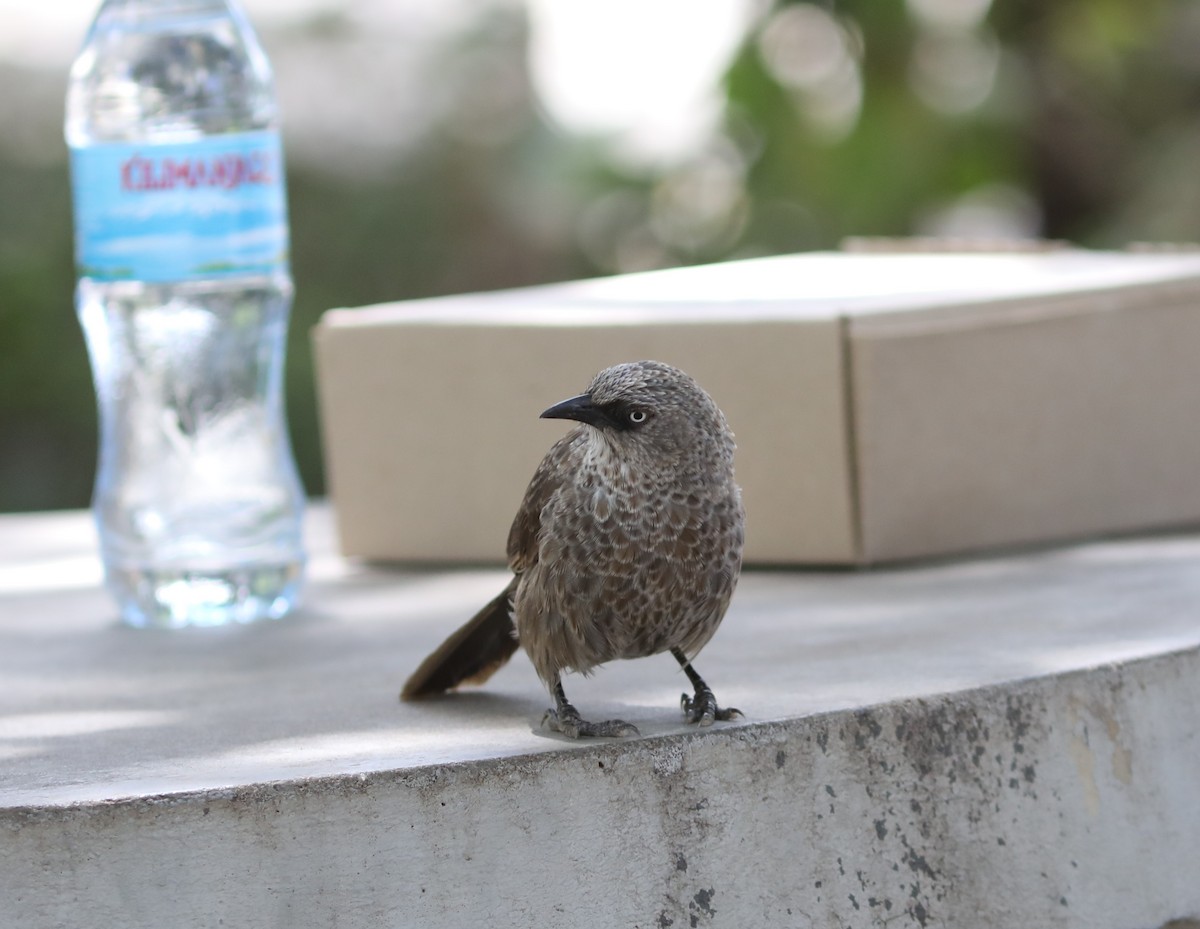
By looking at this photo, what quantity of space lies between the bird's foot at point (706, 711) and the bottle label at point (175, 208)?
55.7 inches

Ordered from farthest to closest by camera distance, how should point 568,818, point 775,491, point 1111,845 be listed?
point 775,491, point 1111,845, point 568,818

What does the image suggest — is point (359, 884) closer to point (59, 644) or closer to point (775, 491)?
point (59, 644)

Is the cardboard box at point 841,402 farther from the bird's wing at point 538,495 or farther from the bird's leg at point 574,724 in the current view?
the bird's leg at point 574,724

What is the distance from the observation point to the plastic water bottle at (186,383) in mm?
3510

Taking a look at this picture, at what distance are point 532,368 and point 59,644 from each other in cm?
115

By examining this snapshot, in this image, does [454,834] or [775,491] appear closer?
[454,834]

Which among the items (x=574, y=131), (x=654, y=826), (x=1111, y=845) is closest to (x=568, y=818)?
(x=654, y=826)

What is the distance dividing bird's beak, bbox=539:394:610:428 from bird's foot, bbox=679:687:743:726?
0.41 m

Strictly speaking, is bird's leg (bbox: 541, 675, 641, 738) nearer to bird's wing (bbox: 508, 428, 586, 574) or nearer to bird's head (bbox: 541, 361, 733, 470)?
bird's wing (bbox: 508, 428, 586, 574)

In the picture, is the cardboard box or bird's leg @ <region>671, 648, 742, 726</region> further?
the cardboard box

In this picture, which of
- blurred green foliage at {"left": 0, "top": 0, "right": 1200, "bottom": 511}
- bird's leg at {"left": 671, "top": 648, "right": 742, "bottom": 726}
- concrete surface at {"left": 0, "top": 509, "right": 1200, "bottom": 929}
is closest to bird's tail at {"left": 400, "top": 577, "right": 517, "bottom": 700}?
concrete surface at {"left": 0, "top": 509, "right": 1200, "bottom": 929}

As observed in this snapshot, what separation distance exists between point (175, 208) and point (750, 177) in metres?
5.48

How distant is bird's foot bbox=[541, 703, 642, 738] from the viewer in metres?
2.30

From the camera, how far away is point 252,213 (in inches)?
128
